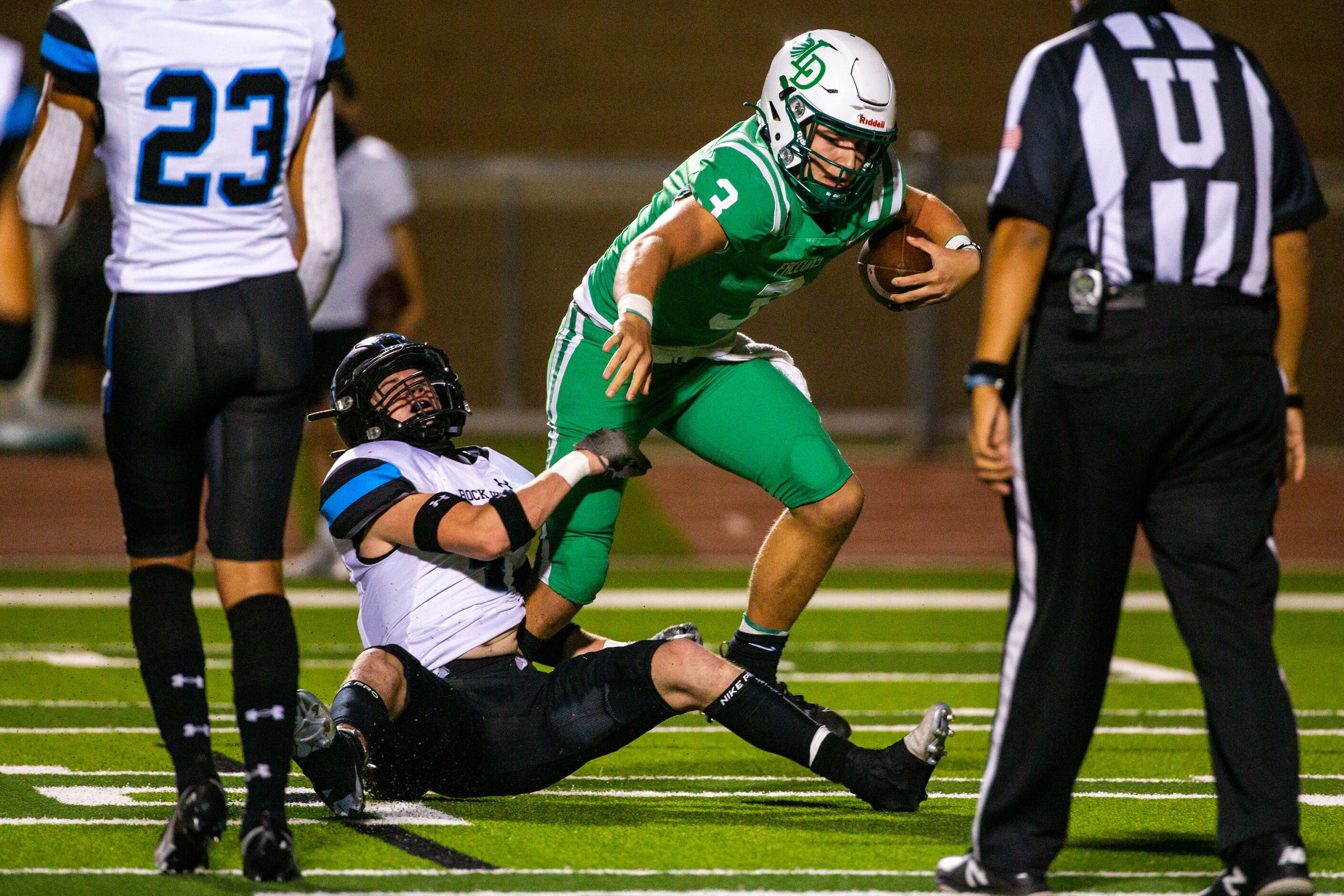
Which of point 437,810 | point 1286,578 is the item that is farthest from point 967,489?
point 437,810

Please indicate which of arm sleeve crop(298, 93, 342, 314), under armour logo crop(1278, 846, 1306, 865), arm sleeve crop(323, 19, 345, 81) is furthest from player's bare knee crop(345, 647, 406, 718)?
under armour logo crop(1278, 846, 1306, 865)

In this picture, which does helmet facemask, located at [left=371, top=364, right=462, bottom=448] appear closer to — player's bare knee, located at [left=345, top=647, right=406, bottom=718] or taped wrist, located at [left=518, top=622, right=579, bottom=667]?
player's bare knee, located at [left=345, top=647, right=406, bottom=718]

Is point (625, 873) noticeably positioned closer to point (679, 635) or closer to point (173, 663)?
point (679, 635)

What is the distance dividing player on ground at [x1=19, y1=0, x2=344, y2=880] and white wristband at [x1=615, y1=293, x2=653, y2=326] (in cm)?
79

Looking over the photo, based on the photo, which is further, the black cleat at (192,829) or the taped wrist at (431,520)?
the taped wrist at (431,520)

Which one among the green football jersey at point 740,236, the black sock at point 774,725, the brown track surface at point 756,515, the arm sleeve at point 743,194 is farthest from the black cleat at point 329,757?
the brown track surface at point 756,515

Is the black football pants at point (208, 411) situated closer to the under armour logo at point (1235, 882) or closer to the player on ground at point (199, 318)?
the player on ground at point (199, 318)

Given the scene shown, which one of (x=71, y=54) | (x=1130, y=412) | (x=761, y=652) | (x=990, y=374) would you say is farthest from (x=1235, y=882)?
(x=71, y=54)

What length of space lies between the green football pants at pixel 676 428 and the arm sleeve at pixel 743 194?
49 centimetres

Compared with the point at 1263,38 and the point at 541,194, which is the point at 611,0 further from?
the point at 1263,38

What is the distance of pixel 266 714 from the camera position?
356 centimetres

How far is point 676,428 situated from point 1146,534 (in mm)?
2043

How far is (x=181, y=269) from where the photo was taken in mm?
3539

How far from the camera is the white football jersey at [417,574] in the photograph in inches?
168
